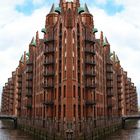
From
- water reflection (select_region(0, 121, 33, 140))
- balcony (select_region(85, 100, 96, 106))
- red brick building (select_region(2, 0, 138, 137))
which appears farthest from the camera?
water reflection (select_region(0, 121, 33, 140))

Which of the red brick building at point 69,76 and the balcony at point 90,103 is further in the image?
the balcony at point 90,103

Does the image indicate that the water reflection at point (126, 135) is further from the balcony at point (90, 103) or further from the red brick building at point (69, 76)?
the balcony at point (90, 103)

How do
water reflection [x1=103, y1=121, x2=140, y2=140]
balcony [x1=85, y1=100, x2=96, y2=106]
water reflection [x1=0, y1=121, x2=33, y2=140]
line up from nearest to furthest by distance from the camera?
balcony [x1=85, y1=100, x2=96, y2=106], water reflection [x1=0, y1=121, x2=33, y2=140], water reflection [x1=103, y1=121, x2=140, y2=140]

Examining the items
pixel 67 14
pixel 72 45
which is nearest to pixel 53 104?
pixel 72 45

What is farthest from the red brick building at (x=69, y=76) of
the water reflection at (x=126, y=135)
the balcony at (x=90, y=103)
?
the water reflection at (x=126, y=135)

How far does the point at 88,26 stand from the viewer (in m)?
60.2

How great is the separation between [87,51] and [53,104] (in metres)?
12.4

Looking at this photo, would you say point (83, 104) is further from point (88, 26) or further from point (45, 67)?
point (88, 26)

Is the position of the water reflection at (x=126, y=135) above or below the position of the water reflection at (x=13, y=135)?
below

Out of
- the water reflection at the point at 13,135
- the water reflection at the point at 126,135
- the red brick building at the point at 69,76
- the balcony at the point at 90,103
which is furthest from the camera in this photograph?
the water reflection at the point at 126,135

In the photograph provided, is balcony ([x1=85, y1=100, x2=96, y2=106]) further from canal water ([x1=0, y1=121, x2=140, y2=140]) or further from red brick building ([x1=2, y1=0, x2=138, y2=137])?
canal water ([x1=0, y1=121, x2=140, y2=140])

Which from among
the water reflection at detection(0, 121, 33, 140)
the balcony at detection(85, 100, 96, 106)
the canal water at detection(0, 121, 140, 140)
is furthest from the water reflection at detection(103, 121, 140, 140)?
the water reflection at detection(0, 121, 33, 140)

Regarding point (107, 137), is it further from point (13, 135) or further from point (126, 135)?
point (13, 135)

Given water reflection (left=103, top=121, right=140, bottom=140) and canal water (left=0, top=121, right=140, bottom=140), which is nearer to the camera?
canal water (left=0, top=121, right=140, bottom=140)
